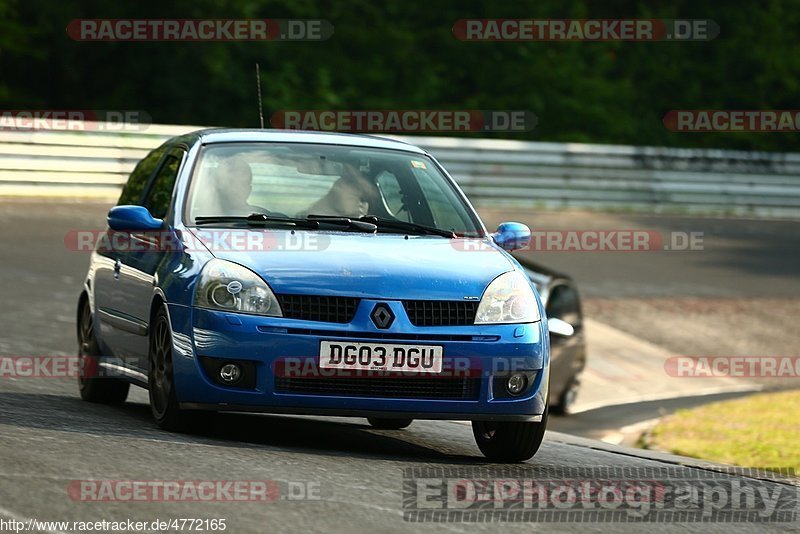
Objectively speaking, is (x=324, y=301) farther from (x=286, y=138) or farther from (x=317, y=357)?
(x=286, y=138)

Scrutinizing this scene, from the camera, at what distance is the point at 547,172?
29.0 m

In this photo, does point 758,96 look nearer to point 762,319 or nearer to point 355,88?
point 355,88

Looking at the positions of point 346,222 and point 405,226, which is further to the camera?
point 405,226

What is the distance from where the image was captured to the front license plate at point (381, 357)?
24.9 ft

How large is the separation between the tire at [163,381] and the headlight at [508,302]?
4.92 ft

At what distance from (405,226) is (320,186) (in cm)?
51

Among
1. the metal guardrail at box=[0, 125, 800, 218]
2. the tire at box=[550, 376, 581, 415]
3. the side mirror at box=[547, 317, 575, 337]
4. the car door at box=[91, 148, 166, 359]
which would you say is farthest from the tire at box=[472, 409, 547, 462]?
the metal guardrail at box=[0, 125, 800, 218]

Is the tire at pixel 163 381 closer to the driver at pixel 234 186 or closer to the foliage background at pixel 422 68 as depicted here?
the driver at pixel 234 186

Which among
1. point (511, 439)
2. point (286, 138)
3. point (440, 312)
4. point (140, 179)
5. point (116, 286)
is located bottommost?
point (511, 439)

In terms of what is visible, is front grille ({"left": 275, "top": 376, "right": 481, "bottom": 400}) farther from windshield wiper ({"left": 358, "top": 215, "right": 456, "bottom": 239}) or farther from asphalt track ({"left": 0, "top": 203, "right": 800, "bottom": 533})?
windshield wiper ({"left": 358, "top": 215, "right": 456, "bottom": 239})

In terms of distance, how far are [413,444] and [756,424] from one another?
562cm

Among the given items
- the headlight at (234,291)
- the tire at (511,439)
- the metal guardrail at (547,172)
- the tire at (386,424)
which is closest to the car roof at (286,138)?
the headlight at (234,291)

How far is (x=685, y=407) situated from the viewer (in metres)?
15.9

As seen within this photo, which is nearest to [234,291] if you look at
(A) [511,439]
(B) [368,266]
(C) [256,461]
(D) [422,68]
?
(B) [368,266]
